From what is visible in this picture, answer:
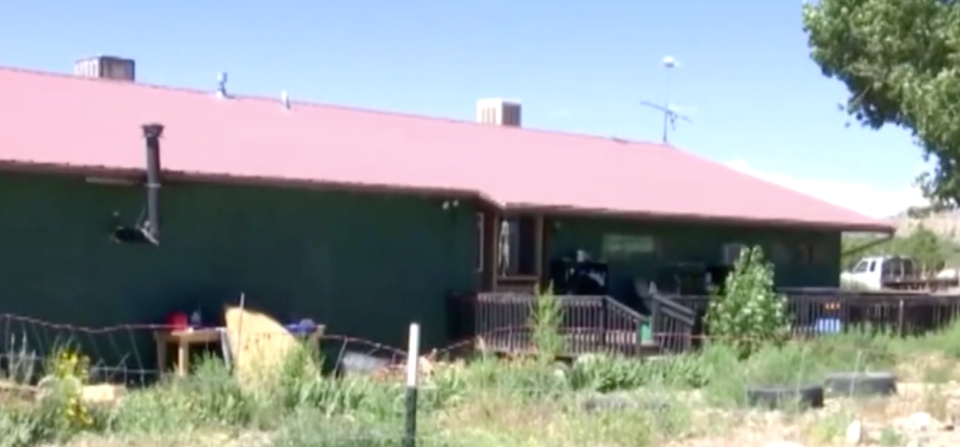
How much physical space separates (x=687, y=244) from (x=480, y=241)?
188 inches

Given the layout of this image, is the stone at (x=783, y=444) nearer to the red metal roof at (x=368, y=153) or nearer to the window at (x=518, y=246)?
the red metal roof at (x=368, y=153)

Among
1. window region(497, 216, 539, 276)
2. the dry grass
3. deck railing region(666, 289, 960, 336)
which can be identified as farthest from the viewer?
window region(497, 216, 539, 276)

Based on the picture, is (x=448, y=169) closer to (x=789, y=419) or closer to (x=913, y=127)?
(x=913, y=127)

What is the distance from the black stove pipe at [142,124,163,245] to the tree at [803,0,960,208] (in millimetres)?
11474

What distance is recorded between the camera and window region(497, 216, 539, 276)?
2467 cm

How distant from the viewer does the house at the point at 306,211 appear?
18.8 meters

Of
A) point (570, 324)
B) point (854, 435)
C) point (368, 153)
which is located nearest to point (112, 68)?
point (368, 153)

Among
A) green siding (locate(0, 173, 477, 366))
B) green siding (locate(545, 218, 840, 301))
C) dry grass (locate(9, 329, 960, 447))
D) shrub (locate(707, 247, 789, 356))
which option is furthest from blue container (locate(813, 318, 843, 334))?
dry grass (locate(9, 329, 960, 447))

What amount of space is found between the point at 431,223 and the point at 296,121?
133 inches

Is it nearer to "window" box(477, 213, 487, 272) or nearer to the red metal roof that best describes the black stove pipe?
the red metal roof

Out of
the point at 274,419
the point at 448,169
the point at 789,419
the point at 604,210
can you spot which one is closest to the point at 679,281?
the point at 604,210

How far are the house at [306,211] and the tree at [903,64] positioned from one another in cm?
268

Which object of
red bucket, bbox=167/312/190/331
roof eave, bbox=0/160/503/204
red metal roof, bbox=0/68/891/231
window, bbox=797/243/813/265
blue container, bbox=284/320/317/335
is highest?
red metal roof, bbox=0/68/891/231

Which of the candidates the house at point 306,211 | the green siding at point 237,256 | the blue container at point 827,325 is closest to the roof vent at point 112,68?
the house at point 306,211
